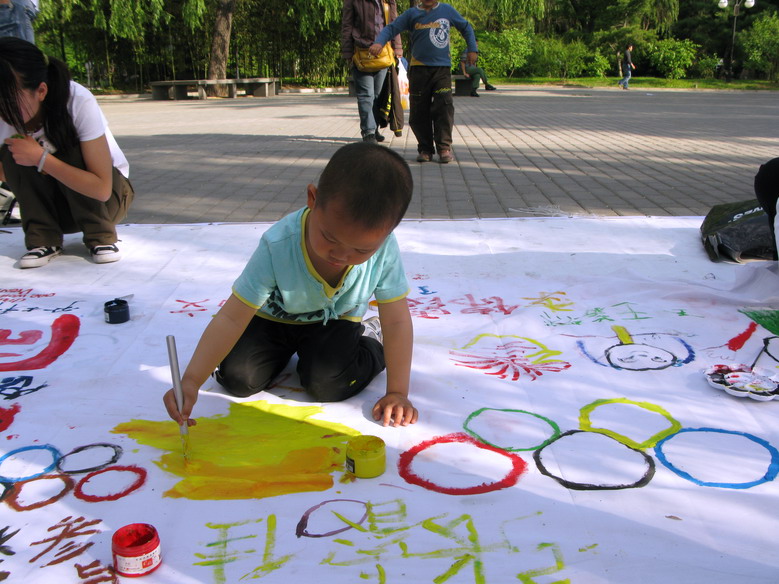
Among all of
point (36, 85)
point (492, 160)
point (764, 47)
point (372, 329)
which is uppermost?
point (764, 47)

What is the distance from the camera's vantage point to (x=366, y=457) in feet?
4.94

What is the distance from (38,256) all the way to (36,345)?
3.00ft

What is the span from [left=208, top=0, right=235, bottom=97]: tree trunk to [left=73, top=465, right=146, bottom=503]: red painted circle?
15.2 metres

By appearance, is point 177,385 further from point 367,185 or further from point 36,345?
point 36,345

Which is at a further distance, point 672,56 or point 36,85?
point 672,56

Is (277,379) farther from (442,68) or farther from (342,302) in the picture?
(442,68)

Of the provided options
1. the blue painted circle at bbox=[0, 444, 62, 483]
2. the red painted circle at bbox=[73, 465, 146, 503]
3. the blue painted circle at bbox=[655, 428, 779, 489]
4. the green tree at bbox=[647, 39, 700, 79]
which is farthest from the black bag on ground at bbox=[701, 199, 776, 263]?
the green tree at bbox=[647, 39, 700, 79]

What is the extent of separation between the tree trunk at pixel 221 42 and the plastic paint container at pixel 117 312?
14.2 meters

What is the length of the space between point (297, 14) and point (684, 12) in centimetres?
1899

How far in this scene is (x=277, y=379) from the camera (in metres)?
2.03

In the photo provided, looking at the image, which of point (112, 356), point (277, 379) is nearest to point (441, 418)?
point (277, 379)

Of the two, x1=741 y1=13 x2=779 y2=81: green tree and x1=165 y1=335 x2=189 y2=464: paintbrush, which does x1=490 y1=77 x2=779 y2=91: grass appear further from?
x1=165 y1=335 x2=189 y2=464: paintbrush

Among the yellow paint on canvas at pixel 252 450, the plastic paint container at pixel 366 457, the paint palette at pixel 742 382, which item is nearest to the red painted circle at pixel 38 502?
the yellow paint on canvas at pixel 252 450

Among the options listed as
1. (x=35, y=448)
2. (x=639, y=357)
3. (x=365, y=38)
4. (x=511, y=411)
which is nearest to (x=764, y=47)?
(x=365, y=38)
